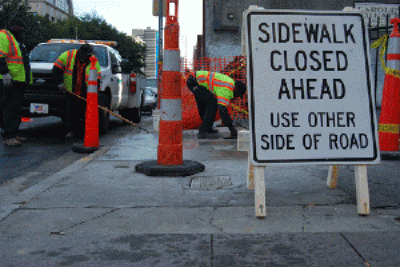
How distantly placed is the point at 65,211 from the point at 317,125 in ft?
6.69

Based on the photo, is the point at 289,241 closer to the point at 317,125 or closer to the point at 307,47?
the point at 317,125

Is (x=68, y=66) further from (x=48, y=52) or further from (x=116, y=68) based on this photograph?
(x=116, y=68)

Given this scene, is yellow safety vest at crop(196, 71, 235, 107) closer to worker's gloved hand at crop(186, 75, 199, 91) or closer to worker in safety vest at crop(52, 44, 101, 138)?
worker's gloved hand at crop(186, 75, 199, 91)

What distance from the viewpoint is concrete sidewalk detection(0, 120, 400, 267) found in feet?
9.01

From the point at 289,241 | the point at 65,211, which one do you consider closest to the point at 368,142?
the point at 289,241

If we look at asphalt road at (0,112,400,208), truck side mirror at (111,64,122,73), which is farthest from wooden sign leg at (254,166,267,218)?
truck side mirror at (111,64,122,73)

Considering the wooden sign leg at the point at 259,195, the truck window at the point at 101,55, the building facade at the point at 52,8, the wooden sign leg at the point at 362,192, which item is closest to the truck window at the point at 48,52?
the truck window at the point at 101,55

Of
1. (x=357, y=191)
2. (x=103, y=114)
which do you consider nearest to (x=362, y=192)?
(x=357, y=191)

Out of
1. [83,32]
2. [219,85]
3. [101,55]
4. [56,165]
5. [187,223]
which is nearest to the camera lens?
[187,223]

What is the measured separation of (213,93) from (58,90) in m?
2.98

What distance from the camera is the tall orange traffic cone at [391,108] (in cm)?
593

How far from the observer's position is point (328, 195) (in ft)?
13.6

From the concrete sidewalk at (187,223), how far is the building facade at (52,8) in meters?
63.5

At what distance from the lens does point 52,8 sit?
250ft
